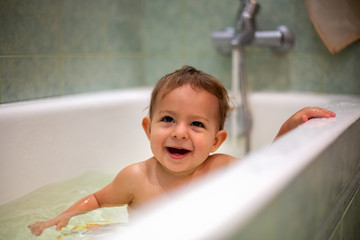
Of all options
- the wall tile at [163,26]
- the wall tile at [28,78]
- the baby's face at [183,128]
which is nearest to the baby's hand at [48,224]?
the baby's face at [183,128]

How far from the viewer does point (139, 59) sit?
2.05 m

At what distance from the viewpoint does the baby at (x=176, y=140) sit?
0.93 m

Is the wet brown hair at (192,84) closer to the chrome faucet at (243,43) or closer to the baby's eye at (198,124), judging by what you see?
the baby's eye at (198,124)

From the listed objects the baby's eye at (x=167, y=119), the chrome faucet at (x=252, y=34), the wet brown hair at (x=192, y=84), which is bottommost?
the baby's eye at (x=167, y=119)

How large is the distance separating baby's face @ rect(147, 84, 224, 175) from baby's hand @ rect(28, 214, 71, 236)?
0.26 metres

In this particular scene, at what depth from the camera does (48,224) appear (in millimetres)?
916

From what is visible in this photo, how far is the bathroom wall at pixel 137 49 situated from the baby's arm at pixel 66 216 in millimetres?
550

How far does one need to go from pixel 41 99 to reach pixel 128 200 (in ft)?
2.14

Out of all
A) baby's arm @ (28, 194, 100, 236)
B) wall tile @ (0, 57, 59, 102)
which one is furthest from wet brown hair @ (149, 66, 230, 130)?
wall tile @ (0, 57, 59, 102)

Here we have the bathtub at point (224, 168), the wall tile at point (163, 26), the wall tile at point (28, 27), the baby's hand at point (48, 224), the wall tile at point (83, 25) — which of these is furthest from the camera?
the wall tile at point (163, 26)

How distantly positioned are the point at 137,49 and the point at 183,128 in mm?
1195

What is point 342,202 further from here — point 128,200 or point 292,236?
point 128,200

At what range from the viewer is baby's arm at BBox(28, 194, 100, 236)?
910 millimetres

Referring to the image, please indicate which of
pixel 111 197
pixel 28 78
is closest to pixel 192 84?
pixel 111 197
